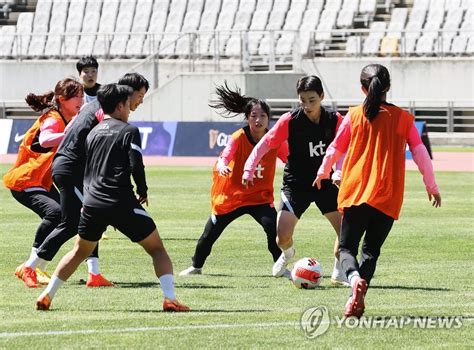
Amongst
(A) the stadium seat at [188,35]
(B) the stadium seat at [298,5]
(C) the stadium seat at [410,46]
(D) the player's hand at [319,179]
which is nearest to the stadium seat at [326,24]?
(B) the stadium seat at [298,5]

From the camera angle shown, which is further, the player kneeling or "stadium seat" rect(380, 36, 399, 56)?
"stadium seat" rect(380, 36, 399, 56)

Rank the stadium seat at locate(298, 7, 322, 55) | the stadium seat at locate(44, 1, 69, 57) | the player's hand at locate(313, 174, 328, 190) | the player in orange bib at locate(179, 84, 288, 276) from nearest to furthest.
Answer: the player's hand at locate(313, 174, 328, 190) → the player in orange bib at locate(179, 84, 288, 276) → the stadium seat at locate(298, 7, 322, 55) → the stadium seat at locate(44, 1, 69, 57)

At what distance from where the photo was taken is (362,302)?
9602 mm

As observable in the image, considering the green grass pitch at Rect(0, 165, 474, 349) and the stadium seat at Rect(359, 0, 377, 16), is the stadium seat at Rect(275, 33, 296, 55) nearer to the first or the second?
the stadium seat at Rect(359, 0, 377, 16)

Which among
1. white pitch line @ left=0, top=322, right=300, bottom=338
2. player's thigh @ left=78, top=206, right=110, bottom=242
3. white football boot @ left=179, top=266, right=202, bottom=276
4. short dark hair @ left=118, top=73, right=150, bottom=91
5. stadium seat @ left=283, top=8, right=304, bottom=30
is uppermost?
stadium seat @ left=283, top=8, right=304, bottom=30

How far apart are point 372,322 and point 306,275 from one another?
7.50 ft

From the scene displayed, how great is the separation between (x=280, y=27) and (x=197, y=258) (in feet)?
103

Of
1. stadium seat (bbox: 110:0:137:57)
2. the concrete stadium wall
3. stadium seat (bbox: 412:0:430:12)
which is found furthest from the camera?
stadium seat (bbox: 110:0:137:57)

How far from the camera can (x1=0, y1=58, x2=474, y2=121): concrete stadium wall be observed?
40.0 meters

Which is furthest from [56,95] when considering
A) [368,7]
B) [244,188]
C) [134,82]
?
[368,7]

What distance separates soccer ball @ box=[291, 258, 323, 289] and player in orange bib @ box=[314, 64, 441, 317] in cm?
169

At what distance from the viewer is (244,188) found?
13258 millimetres

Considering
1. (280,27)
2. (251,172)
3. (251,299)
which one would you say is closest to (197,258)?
(251,172)

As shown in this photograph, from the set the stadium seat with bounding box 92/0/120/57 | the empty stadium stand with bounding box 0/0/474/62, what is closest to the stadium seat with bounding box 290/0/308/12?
the empty stadium stand with bounding box 0/0/474/62
